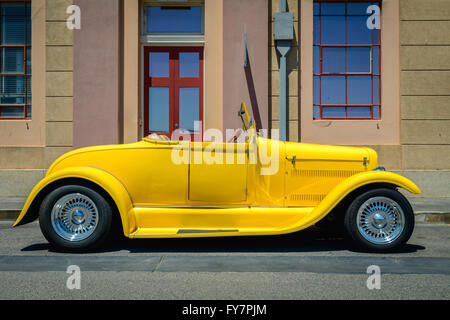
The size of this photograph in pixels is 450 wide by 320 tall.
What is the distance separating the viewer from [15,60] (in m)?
9.14

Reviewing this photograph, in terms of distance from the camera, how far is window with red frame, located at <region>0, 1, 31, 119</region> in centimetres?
909

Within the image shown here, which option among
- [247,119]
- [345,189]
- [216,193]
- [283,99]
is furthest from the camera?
[283,99]

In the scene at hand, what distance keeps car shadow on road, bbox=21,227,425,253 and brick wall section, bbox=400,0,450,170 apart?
16.3 feet

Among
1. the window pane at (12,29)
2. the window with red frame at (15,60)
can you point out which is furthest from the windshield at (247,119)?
the window pane at (12,29)

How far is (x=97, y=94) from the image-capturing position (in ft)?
28.4

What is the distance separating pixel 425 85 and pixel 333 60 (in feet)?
7.19

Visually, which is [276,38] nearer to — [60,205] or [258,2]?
[258,2]

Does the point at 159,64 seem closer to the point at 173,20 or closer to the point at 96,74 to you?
the point at 173,20

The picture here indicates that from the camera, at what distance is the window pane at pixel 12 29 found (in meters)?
9.11

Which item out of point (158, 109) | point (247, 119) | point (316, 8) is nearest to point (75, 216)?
point (247, 119)

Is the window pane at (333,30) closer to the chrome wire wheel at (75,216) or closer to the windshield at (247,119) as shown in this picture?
the windshield at (247,119)

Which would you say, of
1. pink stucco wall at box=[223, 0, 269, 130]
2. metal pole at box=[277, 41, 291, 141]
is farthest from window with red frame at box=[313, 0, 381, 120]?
pink stucco wall at box=[223, 0, 269, 130]
